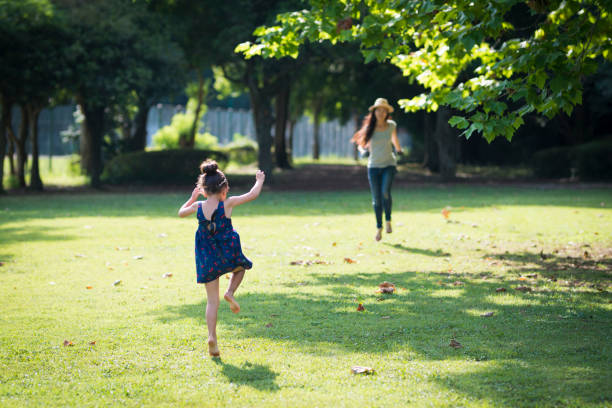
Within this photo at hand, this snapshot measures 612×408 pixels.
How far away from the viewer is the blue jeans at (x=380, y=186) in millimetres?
11055

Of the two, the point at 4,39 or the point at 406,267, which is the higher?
the point at 4,39

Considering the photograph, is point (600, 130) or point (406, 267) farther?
point (600, 130)

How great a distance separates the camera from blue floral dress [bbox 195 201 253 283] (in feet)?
17.0

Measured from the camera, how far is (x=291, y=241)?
11.2 m

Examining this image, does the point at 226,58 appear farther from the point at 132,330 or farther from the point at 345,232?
the point at 132,330

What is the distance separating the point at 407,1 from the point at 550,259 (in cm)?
413

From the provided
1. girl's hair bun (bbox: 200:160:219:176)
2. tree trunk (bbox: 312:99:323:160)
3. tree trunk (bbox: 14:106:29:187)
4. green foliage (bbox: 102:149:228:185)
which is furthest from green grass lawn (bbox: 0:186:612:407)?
tree trunk (bbox: 312:99:323:160)

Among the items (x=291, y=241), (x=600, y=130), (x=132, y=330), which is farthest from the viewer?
(x=600, y=130)

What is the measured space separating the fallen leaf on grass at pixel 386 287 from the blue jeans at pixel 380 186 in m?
3.54

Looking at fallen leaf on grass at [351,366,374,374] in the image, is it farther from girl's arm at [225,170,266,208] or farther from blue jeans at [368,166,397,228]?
blue jeans at [368,166,397,228]

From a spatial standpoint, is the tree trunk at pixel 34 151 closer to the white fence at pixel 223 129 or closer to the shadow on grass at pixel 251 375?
the white fence at pixel 223 129

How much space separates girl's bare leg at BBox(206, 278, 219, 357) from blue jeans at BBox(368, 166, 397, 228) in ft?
19.8

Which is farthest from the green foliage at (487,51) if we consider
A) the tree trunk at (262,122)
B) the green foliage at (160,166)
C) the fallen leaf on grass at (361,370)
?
the green foliage at (160,166)

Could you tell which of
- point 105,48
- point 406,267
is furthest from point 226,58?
point 406,267
